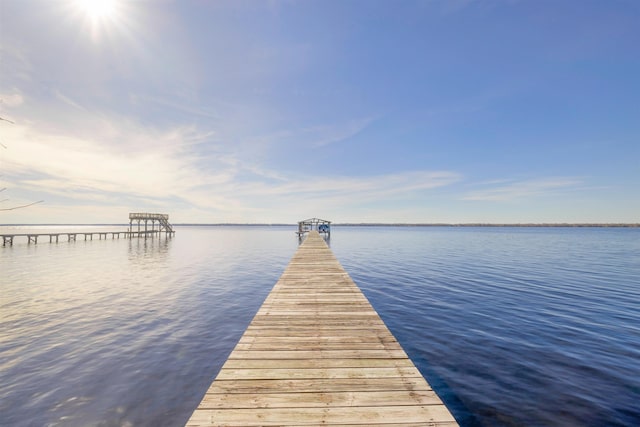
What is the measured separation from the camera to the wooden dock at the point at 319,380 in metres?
3.04

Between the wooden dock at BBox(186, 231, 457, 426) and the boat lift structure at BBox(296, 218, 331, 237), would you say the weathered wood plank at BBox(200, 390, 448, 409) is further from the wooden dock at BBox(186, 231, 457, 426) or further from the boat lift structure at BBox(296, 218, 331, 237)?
the boat lift structure at BBox(296, 218, 331, 237)

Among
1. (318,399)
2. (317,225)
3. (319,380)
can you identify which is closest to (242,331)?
(319,380)

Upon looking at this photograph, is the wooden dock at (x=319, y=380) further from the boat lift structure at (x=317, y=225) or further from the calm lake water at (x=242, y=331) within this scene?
the boat lift structure at (x=317, y=225)

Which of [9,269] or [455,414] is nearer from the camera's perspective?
[455,414]

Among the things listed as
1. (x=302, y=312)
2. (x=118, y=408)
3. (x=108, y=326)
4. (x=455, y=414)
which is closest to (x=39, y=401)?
(x=118, y=408)

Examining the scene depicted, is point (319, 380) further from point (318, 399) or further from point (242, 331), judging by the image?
point (242, 331)

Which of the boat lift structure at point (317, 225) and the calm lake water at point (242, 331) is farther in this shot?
the boat lift structure at point (317, 225)

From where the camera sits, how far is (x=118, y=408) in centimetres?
525

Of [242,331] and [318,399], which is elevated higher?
[318,399]

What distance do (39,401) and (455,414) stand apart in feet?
28.6

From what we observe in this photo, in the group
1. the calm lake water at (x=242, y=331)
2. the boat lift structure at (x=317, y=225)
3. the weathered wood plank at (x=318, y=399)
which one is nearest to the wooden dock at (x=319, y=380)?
the weathered wood plank at (x=318, y=399)

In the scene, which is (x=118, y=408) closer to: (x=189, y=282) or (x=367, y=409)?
(x=367, y=409)

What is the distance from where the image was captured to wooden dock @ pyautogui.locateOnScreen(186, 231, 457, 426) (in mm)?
3039

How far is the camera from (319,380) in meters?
3.82
